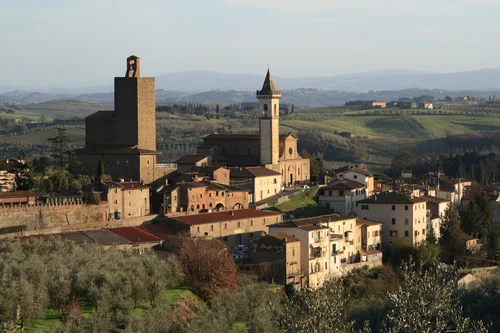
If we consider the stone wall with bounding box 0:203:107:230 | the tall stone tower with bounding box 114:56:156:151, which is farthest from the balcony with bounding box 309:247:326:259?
the tall stone tower with bounding box 114:56:156:151

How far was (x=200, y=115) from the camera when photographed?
13725 cm

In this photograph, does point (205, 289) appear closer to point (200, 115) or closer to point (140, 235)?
point (140, 235)

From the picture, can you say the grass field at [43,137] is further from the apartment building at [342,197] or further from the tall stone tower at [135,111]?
the apartment building at [342,197]

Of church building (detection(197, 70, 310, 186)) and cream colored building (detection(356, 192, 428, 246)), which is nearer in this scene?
cream colored building (detection(356, 192, 428, 246))

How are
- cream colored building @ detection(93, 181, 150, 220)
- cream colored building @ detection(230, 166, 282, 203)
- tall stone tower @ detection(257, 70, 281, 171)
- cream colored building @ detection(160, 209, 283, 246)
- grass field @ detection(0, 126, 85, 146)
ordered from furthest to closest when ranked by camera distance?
grass field @ detection(0, 126, 85, 146) → tall stone tower @ detection(257, 70, 281, 171) → cream colored building @ detection(230, 166, 282, 203) → cream colored building @ detection(93, 181, 150, 220) → cream colored building @ detection(160, 209, 283, 246)

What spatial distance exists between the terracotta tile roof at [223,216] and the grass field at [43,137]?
5051 cm

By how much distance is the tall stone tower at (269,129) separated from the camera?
61.4 metres

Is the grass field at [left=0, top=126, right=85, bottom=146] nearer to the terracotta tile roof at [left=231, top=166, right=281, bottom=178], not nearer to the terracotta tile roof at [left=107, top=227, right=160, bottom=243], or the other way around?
the terracotta tile roof at [left=231, top=166, right=281, bottom=178]

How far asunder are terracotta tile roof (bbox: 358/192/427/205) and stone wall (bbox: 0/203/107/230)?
13610mm

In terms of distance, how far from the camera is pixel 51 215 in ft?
144

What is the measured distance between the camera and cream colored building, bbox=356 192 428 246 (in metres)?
51.6

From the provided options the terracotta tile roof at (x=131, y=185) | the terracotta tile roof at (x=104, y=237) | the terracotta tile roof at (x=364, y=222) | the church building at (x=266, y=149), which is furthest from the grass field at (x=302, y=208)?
the terracotta tile roof at (x=104, y=237)

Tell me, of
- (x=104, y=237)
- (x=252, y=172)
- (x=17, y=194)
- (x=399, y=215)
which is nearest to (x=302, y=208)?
(x=252, y=172)

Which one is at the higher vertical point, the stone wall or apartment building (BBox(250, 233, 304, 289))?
the stone wall
